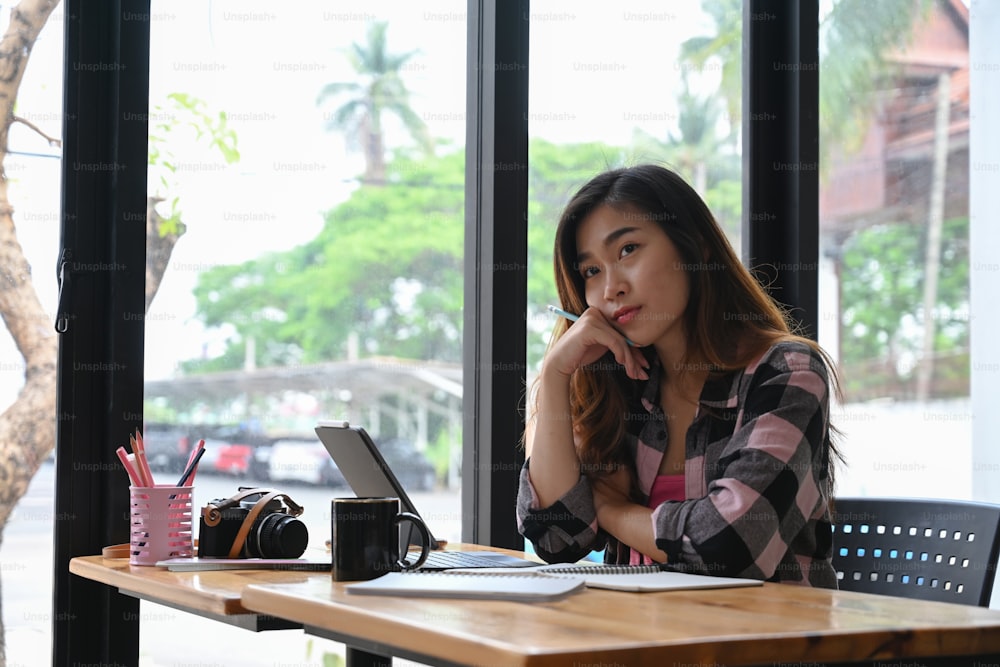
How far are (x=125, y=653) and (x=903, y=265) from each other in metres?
3.28

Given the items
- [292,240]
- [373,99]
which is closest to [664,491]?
[292,240]

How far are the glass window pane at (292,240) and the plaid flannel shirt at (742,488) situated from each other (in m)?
0.50

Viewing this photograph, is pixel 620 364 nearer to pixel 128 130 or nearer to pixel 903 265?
pixel 128 130

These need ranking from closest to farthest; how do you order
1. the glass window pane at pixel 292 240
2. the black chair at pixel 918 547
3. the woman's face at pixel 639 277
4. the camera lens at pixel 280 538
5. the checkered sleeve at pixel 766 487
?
the checkered sleeve at pixel 766 487
the black chair at pixel 918 547
the camera lens at pixel 280 538
the woman's face at pixel 639 277
the glass window pane at pixel 292 240

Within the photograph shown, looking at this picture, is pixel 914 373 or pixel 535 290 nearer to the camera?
pixel 535 290

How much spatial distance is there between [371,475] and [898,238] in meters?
2.93

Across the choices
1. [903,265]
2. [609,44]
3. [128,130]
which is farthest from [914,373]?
[128,130]

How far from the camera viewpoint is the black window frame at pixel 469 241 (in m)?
2.09

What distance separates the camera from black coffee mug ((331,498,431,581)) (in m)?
1.35

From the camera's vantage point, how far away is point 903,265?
4.26m

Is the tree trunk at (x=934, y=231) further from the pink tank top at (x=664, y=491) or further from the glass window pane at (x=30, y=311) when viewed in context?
the glass window pane at (x=30, y=311)

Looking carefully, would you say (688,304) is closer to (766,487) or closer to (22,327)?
(766,487)

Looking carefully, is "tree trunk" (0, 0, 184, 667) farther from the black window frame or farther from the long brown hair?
the long brown hair

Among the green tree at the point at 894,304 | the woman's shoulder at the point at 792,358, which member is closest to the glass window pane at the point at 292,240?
the woman's shoulder at the point at 792,358
